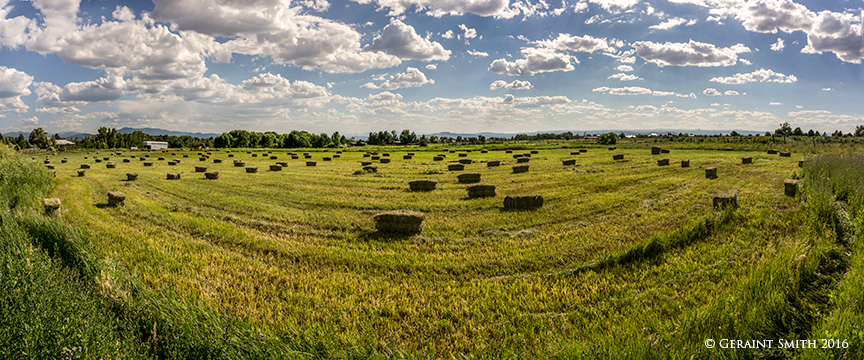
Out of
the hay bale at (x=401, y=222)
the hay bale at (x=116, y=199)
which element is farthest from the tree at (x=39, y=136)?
the hay bale at (x=401, y=222)

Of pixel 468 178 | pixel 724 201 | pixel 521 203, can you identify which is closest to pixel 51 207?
pixel 521 203

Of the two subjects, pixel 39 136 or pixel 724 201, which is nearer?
pixel 724 201

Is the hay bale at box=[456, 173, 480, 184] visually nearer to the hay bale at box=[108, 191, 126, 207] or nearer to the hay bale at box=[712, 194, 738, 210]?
the hay bale at box=[712, 194, 738, 210]

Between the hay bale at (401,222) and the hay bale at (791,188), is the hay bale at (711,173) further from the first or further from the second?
the hay bale at (401,222)

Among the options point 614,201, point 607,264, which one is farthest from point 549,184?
point 607,264

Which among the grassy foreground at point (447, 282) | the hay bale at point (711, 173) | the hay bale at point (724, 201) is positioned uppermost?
the hay bale at point (711, 173)

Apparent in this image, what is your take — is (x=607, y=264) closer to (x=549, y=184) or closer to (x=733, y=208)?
(x=733, y=208)

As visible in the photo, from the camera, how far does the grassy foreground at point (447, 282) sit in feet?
17.2

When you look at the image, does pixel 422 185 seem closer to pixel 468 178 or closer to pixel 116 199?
pixel 468 178

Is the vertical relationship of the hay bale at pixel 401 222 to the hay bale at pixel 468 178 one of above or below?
below

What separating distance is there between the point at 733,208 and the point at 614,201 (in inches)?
182

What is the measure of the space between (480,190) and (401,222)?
8.30 meters

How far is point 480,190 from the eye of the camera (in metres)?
20.0

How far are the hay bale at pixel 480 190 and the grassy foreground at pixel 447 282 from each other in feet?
14.4
